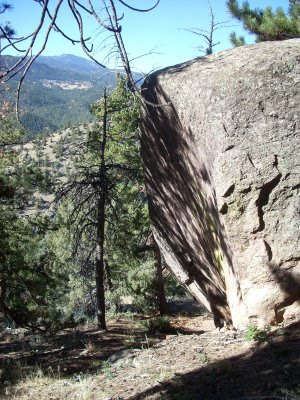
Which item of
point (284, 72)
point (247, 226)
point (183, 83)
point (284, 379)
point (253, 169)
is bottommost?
point (284, 379)

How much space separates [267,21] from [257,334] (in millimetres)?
7824

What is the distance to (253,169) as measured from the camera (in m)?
5.55

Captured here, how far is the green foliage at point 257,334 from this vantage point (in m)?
5.23

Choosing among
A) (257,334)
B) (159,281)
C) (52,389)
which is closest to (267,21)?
(257,334)

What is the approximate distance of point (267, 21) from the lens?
33.0 ft

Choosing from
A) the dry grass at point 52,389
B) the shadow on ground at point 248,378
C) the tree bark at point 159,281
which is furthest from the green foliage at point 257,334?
the tree bark at point 159,281

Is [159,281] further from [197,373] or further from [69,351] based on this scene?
[197,373]

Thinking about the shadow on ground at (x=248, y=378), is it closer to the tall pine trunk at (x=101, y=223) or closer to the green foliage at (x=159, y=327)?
the tall pine trunk at (x=101, y=223)

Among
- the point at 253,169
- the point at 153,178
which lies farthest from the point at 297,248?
the point at 153,178

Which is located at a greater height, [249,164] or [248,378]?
[249,164]

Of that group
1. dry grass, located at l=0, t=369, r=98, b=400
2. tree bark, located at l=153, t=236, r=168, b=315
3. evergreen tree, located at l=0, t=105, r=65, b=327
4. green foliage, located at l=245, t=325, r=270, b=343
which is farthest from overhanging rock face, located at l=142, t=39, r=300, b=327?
tree bark, located at l=153, t=236, r=168, b=315

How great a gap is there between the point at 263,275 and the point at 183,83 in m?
3.18

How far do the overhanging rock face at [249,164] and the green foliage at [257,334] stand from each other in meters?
0.14

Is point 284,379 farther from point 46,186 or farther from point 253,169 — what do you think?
point 46,186
